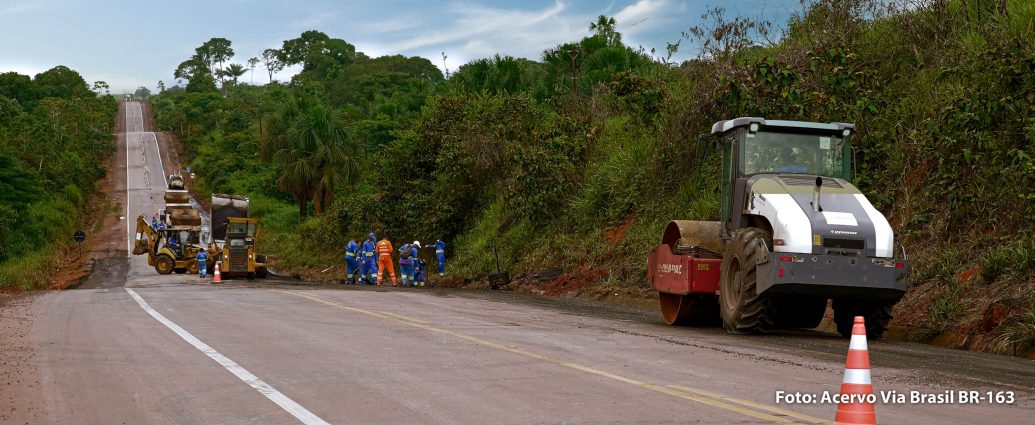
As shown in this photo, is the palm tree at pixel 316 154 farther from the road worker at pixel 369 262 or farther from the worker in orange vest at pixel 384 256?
the worker in orange vest at pixel 384 256

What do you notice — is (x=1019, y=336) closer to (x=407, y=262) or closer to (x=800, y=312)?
(x=800, y=312)

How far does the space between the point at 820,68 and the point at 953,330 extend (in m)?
10.9

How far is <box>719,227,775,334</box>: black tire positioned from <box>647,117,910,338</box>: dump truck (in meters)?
0.02

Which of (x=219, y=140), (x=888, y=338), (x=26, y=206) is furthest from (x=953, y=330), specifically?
(x=219, y=140)

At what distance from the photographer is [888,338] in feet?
54.3

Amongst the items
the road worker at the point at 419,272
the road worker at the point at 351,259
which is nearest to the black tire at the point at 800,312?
the road worker at the point at 419,272

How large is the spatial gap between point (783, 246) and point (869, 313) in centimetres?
205

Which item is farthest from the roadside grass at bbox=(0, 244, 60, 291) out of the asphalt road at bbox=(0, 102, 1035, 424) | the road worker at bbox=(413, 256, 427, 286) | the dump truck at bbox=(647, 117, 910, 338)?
the dump truck at bbox=(647, 117, 910, 338)

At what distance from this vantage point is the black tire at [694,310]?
55.8 feet

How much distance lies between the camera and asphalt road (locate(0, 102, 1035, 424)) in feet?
26.6

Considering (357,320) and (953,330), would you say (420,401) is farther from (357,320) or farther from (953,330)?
(953,330)

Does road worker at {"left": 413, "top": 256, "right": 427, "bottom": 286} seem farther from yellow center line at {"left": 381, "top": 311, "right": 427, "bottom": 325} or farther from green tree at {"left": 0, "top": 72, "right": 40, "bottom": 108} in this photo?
green tree at {"left": 0, "top": 72, "right": 40, "bottom": 108}

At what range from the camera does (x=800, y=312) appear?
1722cm

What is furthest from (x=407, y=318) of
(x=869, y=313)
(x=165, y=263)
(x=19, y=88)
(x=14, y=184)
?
(x=19, y=88)
